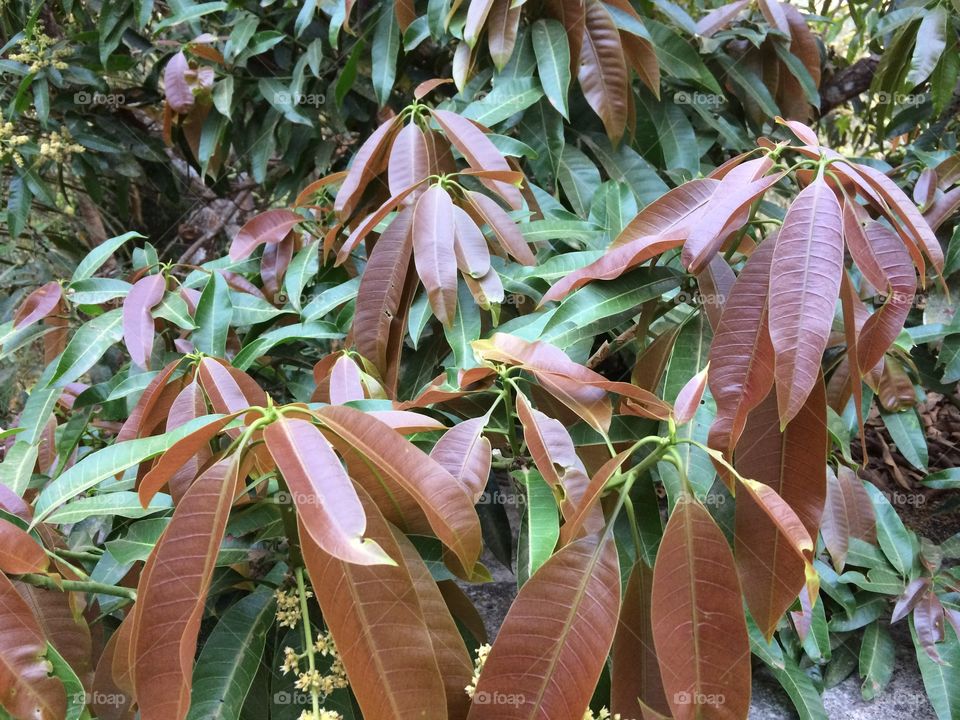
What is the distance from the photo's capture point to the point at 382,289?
33.7 inches

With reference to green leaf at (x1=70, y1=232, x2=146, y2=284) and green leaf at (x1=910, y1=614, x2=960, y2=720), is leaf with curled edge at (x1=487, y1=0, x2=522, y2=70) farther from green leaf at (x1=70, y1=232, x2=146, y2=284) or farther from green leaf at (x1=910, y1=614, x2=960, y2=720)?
green leaf at (x1=910, y1=614, x2=960, y2=720)

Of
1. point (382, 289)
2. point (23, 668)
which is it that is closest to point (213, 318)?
point (382, 289)

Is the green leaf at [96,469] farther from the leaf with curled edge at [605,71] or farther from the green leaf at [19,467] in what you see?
the leaf with curled edge at [605,71]

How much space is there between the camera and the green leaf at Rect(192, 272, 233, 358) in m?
0.94

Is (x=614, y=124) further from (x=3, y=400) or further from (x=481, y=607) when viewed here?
(x=3, y=400)

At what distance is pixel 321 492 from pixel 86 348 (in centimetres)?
67

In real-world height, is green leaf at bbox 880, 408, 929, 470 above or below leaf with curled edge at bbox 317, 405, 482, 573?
below

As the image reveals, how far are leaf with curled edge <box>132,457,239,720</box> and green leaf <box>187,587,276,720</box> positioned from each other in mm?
142

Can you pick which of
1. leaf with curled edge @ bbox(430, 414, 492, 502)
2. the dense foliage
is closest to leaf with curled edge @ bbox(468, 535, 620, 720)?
the dense foliage

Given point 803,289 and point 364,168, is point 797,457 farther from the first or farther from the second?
point 364,168

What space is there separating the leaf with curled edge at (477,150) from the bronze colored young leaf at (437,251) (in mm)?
93

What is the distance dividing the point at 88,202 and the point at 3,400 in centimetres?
86

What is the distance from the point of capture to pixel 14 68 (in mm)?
1557

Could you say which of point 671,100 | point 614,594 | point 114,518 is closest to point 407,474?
point 614,594
